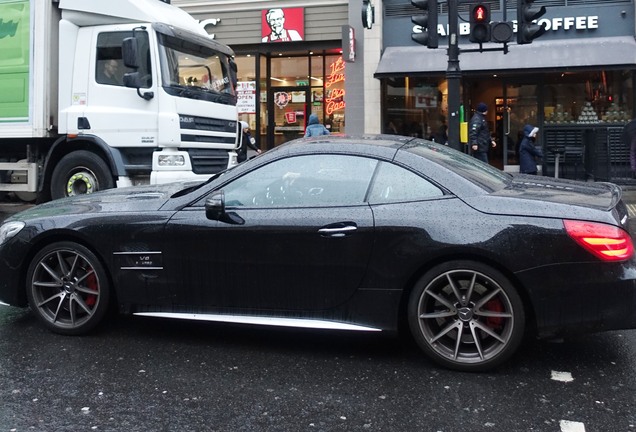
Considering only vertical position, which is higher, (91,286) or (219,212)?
(219,212)

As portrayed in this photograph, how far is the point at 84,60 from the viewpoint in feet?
30.1

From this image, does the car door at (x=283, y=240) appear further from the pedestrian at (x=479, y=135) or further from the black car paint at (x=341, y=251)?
the pedestrian at (x=479, y=135)

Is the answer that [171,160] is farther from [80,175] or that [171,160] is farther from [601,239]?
[601,239]

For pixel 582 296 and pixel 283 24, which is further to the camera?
pixel 283 24

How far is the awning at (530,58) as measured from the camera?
14445mm

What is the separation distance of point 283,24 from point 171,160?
9.15m

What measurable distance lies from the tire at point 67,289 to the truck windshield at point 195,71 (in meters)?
4.61

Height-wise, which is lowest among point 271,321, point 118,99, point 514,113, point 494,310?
point 271,321

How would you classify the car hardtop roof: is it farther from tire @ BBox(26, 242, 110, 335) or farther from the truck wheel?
the truck wheel

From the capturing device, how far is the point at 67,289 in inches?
186

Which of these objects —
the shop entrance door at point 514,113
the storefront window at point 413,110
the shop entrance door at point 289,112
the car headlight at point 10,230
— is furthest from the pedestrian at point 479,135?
the car headlight at point 10,230

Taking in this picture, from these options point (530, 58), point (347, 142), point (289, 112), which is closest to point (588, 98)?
point (530, 58)

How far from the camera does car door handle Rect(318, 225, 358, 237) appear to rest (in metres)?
4.13

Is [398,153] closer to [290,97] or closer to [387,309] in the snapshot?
[387,309]
